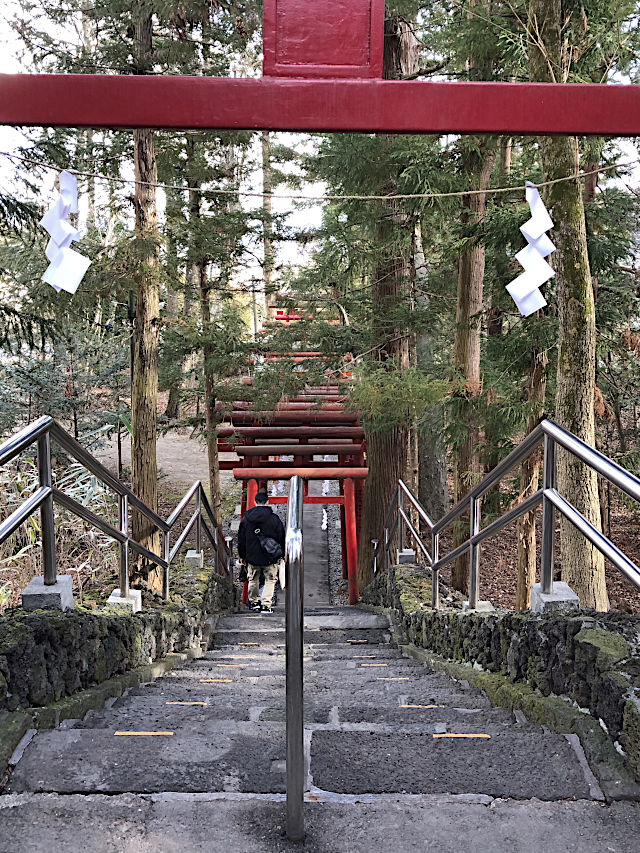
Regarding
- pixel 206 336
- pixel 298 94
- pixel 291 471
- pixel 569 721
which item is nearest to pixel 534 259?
pixel 298 94

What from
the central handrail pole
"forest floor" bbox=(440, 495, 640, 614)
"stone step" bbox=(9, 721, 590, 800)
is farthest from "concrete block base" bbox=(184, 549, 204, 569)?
the central handrail pole

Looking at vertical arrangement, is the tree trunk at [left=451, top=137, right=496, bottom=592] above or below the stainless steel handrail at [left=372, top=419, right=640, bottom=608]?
above

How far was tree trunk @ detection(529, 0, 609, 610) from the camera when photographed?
571 centimetres

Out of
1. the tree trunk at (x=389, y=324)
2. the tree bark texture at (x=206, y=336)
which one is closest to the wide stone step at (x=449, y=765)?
the tree trunk at (x=389, y=324)

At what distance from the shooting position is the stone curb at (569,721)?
A: 204 centimetres

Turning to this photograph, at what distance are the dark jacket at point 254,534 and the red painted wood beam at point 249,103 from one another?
15.4 ft

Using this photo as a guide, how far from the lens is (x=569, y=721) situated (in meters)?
2.49

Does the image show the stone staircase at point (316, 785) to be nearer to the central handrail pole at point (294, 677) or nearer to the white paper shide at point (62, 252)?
the central handrail pole at point (294, 677)

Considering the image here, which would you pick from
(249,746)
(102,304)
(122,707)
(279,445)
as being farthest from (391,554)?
(249,746)

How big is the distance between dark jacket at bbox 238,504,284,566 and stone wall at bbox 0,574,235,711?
113 inches

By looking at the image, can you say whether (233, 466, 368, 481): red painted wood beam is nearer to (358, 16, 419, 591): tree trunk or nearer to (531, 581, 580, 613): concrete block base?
(358, 16, 419, 591): tree trunk

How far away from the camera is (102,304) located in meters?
8.80

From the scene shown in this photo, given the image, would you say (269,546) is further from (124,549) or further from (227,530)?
(227,530)

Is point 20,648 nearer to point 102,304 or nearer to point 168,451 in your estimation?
point 102,304
